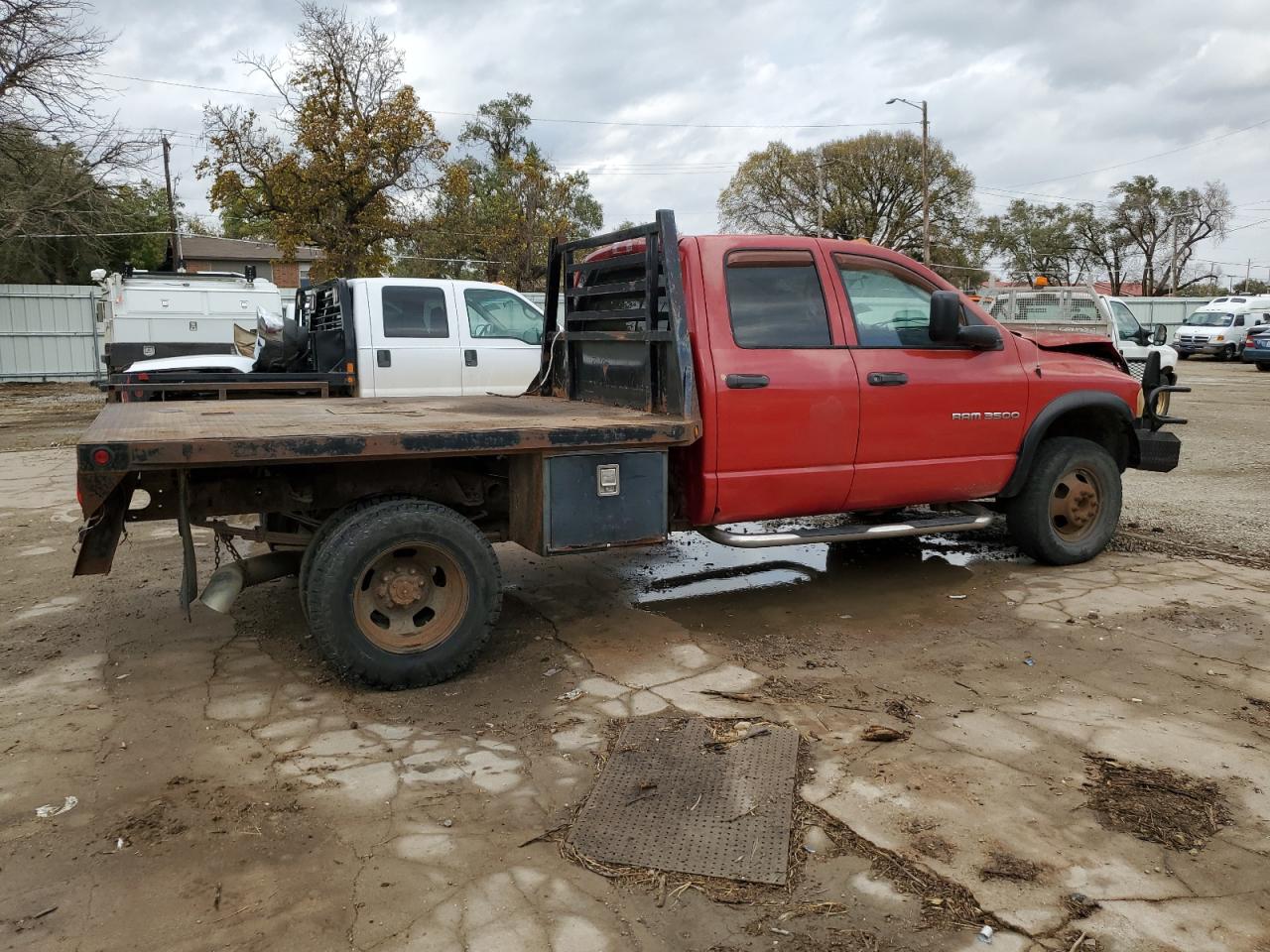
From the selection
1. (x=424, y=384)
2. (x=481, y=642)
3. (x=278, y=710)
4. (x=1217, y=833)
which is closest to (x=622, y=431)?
(x=481, y=642)

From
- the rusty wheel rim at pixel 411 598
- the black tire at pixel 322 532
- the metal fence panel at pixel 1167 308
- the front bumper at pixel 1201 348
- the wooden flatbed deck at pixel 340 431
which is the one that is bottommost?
the rusty wheel rim at pixel 411 598

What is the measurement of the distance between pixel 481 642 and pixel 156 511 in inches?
60.6

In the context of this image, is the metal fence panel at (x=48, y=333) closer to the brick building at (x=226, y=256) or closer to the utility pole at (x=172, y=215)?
the utility pole at (x=172, y=215)

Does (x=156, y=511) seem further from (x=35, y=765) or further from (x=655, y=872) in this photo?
(x=655, y=872)

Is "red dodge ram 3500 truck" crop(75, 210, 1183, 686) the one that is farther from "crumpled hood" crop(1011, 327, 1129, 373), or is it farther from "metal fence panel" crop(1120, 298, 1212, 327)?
"metal fence panel" crop(1120, 298, 1212, 327)

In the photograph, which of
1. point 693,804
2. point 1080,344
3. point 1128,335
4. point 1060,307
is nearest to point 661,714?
point 693,804

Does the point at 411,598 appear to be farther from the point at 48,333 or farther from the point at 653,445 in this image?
the point at 48,333

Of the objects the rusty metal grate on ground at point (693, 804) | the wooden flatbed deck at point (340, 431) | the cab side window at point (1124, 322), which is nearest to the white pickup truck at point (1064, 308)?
the cab side window at point (1124, 322)

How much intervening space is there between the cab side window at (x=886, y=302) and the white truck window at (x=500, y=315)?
13.9 ft

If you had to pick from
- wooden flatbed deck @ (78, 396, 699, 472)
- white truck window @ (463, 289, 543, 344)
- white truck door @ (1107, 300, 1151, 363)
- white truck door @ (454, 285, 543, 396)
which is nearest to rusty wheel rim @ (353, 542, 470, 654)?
wooden flatbed deck @ (78, 396, 699, 472)

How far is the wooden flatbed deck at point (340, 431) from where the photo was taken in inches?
145

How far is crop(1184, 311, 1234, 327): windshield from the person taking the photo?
32350 millimetres

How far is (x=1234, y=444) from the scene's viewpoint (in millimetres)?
11836

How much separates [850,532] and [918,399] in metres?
0.84
